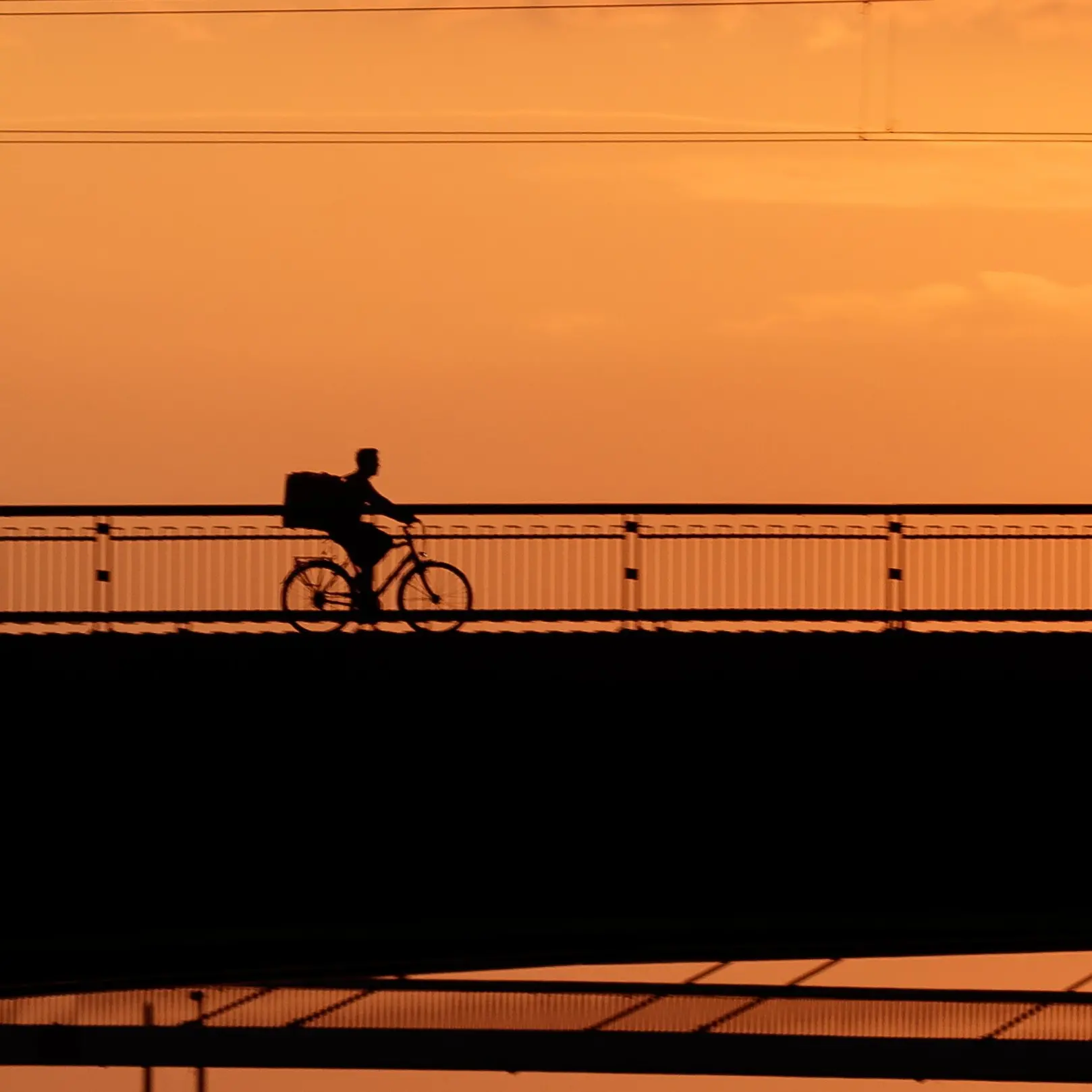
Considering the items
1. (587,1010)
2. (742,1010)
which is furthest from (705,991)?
(587,1010)

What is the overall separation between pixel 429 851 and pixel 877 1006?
9.31m

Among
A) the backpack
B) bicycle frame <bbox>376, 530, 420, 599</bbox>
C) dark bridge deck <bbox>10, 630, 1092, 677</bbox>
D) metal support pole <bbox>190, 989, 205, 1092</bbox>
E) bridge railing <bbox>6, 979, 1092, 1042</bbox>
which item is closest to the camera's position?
metal support pole <bbox>190, 989, 205, 1092</bbox>


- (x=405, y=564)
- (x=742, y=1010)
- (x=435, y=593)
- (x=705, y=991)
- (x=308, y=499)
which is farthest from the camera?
(x=405, y=564)

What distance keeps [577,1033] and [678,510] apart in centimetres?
1095

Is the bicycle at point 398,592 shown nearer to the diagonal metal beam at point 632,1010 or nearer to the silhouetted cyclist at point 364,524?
the silhouetted cyclist at point 364,524

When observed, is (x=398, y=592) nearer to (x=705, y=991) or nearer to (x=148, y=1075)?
(x=705, y=991)

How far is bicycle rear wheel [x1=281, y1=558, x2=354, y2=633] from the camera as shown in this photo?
20.7 metres

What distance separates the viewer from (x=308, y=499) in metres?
20.5

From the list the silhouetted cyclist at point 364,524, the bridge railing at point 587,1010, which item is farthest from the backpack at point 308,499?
the bridge railing at point 587,1010

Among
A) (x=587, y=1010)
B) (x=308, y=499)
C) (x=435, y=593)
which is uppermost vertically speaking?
(x=308, y=499)

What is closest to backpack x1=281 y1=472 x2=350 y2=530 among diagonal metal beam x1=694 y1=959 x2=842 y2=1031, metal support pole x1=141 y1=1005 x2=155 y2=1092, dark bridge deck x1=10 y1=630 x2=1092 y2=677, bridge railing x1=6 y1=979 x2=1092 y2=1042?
dark bridge deck x1=10 y1=630 x2=1092 y2=677

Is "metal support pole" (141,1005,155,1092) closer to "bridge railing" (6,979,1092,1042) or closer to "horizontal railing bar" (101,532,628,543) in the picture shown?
"bridge railing" (6,979,1092,1042)

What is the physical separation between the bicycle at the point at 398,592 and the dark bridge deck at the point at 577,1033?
10343 millimetres

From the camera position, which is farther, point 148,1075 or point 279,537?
point 279,537
